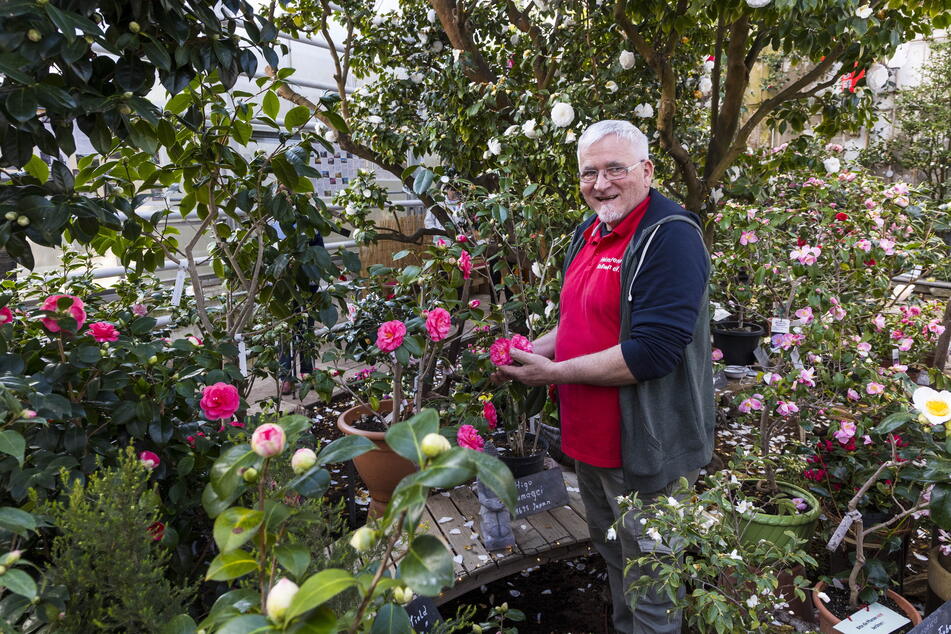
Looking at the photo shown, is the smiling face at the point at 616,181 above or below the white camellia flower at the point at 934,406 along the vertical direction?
above

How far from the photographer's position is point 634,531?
5.32 feet

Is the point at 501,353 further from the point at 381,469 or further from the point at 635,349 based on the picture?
the point at 381,469

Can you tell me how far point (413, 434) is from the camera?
23.4 inches

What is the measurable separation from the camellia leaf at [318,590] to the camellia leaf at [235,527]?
0.12 m

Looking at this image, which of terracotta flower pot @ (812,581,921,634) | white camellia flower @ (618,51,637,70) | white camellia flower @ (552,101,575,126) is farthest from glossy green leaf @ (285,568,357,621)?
white camellia flower @ (618,51,637,70)

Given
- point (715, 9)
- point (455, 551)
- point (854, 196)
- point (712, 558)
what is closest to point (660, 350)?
point (712, 558)

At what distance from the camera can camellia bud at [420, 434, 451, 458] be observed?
0.55 meters

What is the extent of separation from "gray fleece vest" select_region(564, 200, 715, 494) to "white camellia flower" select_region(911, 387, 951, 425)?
1.62 feet

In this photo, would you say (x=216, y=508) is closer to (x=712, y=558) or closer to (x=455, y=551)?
(x=712, y=558)

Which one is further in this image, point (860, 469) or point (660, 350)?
point (860, 469)

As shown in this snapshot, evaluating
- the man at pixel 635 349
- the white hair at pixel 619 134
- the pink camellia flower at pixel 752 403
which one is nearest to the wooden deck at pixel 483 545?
the man at pixel 635 349

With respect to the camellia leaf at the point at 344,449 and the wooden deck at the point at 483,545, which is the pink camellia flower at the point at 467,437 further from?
the camellia leaf at the point at 344,449

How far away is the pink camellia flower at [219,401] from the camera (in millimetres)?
1354

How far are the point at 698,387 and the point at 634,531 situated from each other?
0.42 m
